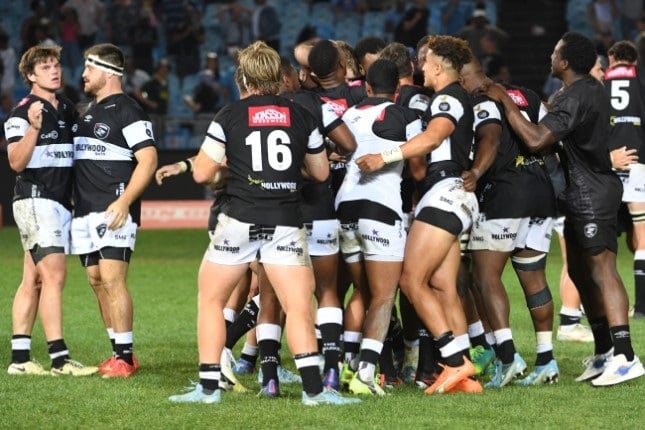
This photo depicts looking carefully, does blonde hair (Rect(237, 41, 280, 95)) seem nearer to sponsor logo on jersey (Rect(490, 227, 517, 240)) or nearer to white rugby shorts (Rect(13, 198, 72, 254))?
sponsor logo on jersey (Rect(490, 227, 517, 240))

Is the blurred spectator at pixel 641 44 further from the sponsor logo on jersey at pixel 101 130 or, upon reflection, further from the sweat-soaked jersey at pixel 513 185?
the sponsor logo on jersey at pixel 101 130

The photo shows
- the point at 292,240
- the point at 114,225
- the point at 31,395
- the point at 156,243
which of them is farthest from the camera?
the point at 156,243

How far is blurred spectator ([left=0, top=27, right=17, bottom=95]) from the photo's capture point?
23219 mm

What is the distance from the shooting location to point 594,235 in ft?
29.7

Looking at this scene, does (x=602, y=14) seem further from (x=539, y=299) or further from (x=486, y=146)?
(x=486, y=146)

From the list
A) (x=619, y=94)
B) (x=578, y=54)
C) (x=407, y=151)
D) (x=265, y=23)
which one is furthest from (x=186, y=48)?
(x=407, y=151)

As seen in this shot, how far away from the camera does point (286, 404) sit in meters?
7.92

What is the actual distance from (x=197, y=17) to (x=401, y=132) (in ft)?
58.9

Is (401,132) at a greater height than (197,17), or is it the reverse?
(197,17)

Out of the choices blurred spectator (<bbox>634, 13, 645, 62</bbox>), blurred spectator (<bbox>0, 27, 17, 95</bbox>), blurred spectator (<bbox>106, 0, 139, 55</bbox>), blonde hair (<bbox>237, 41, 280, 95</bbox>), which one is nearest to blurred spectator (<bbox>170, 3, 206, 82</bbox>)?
blurred spectator (<bbox>106, 0, 139, 55</bbox>)

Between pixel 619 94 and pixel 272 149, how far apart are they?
583 centimetres

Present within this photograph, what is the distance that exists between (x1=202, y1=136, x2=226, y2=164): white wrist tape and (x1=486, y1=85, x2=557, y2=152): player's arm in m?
2.10

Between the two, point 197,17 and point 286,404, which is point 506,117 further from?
point 197,17

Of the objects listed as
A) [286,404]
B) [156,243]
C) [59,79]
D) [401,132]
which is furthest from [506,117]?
[156,243]
